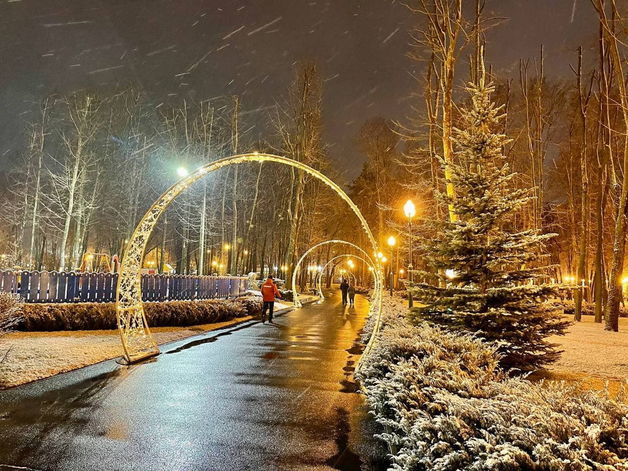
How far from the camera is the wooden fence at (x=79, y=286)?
1231cm

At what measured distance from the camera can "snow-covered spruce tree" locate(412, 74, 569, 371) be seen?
7895mm

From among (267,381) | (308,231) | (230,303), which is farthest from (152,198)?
(267,381)

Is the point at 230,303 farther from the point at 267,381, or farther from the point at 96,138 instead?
the point at 96,138

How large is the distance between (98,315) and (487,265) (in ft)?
36.6

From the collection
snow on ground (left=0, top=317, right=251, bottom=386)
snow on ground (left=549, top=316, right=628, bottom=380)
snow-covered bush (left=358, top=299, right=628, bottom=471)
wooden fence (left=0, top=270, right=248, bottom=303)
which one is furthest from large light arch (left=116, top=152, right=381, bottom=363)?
snow-covered bush (left=358, top=299, right=628, bottom=471)

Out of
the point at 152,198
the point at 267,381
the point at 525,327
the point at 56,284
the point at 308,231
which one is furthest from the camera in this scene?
the point at 308,231

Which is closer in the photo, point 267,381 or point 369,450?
point 369,450

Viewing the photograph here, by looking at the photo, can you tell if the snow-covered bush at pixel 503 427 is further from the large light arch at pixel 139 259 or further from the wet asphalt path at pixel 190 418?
the large light arch at pixel 139 259

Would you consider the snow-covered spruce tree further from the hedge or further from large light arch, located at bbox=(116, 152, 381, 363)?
the hedge

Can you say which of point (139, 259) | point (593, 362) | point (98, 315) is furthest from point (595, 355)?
point (98, 315)

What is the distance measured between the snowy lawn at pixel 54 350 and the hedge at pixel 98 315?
0.30m

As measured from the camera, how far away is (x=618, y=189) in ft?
58.1

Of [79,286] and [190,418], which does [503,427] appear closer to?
[190,418]

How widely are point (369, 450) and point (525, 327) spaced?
487cm
